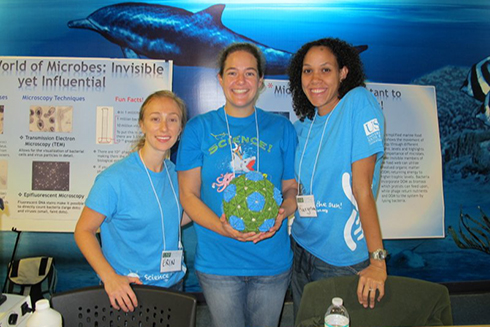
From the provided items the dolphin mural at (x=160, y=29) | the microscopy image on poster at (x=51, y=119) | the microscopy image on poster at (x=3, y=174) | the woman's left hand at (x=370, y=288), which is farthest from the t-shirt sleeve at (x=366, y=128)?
the microscopy image on poster at (x=3, y=174)

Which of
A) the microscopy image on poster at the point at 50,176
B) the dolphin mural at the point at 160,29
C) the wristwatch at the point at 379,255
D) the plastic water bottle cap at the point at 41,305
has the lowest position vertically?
the plastic water bottle cap at the point at 41,305

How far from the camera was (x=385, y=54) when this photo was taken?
11.7 feet

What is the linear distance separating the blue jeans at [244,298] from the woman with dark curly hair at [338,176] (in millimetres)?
200

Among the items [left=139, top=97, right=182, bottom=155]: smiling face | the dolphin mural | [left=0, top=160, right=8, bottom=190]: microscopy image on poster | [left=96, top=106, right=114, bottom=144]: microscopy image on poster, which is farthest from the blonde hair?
[left=0, top=160, right=8, bottom=190]: microscopy image on poster

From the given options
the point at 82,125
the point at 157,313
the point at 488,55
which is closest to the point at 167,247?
the point at 157,313

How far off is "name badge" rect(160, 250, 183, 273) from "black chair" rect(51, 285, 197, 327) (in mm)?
345

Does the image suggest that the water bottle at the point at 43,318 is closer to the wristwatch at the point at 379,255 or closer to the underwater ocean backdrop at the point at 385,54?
the wristwatch at the point at 379,255

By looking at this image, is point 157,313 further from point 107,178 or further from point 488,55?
point 488,55

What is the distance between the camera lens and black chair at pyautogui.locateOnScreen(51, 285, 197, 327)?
131 centimetres

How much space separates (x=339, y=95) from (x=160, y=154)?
1044 mm

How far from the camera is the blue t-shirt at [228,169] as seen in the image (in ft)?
5.74

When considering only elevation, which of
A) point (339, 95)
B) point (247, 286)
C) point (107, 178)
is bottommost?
point (247, 286)

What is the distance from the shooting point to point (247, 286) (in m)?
1.81

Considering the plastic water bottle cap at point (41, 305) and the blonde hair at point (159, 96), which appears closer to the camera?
the plastic water bottle cap at point (41, 305)
